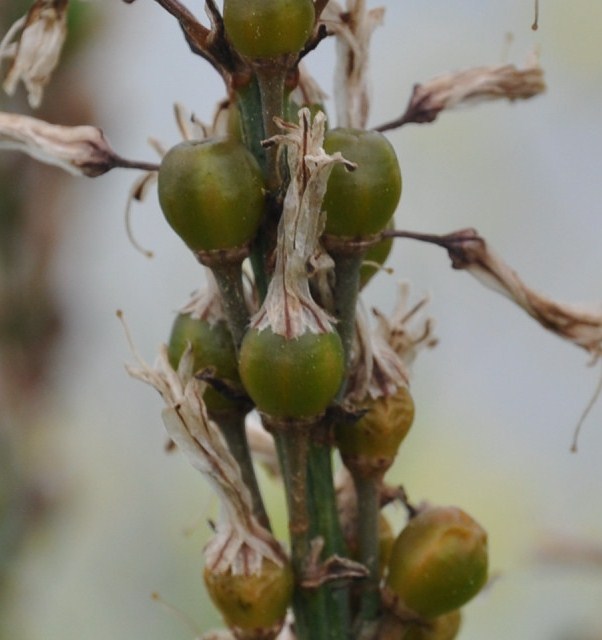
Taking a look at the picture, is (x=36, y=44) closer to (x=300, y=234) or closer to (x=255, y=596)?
(x=300, y=234)

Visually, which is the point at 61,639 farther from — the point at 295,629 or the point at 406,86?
the point at 295,629

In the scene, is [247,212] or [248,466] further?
[248,466]

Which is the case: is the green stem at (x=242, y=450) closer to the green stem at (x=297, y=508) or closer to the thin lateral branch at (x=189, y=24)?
the green stem at (x=297, y=508)

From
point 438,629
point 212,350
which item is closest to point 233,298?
point 212,350

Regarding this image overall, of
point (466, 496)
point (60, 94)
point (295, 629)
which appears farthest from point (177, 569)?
point (295, 629)

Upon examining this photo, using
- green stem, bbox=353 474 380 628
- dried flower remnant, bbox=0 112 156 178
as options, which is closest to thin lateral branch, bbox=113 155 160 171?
dried flower remnant, bbox=0 112 156 178
